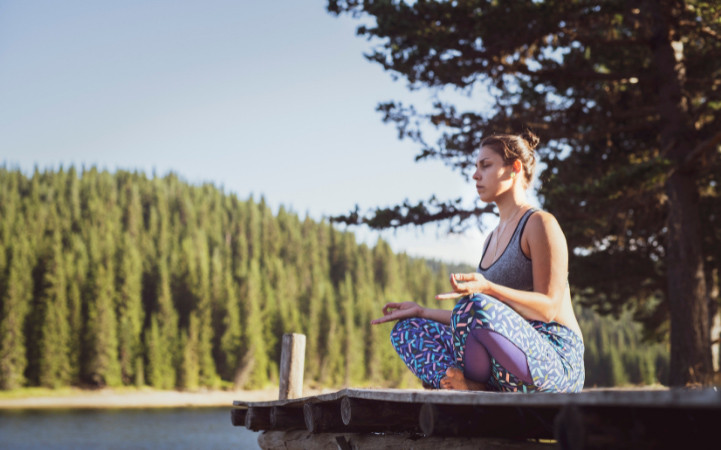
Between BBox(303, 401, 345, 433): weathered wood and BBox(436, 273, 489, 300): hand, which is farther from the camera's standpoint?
BBox(303, 401, 345, 433): weathered wood

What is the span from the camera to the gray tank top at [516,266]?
3.54 metres

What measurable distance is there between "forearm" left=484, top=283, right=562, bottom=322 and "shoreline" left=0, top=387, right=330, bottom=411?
204ft

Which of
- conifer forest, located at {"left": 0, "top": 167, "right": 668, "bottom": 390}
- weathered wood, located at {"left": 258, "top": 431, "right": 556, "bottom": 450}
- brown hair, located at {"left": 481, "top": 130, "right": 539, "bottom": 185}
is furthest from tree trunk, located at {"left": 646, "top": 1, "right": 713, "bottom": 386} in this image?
conifer forest, located at {"left": 0, "top": 167, "right": 668, "bottom": 390}

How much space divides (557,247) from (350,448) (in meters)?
2.05

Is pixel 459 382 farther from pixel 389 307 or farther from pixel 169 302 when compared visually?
pixel 169 302

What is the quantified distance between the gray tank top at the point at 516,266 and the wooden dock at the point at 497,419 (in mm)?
741

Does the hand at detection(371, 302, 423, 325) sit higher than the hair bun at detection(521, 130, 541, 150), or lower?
lower

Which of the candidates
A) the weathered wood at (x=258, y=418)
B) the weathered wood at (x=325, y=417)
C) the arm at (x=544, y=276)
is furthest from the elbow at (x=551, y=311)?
the weathered wood at (x=258, y=418)

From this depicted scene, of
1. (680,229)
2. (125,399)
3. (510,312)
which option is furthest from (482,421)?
(125,399)

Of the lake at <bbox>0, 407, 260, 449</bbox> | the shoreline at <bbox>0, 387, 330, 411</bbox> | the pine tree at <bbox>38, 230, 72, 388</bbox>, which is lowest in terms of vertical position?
the shoreline at <bbox>0, 387, 330, 411</bbox>

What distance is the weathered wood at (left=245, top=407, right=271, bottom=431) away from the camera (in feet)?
19.4

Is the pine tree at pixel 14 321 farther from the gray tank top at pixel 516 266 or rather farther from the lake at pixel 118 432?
the gray tank top at pixel 516 266

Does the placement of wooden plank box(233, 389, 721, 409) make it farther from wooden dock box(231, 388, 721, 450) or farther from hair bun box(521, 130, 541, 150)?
hair bun box(521, 130, 541, 150)

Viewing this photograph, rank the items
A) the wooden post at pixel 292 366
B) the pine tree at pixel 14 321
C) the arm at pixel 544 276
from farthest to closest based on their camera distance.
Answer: the pine tree at pixel 14 321
the wooden post at pixel 292 366
the arm at pixel 544 276
